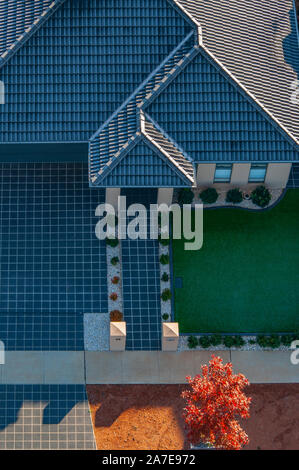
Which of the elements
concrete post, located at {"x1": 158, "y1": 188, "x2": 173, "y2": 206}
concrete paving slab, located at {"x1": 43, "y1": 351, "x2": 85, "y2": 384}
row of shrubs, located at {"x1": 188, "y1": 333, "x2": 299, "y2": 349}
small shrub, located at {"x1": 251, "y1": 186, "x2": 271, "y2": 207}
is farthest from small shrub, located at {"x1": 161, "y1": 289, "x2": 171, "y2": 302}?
small shrub, located at {"x1": 251, "y1": 186, "x2": 271, "y2": 207}

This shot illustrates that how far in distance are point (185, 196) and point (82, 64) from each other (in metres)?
12.1

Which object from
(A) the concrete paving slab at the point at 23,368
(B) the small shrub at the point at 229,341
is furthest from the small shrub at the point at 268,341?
(A) the concrete paving slab at the point at 23,368

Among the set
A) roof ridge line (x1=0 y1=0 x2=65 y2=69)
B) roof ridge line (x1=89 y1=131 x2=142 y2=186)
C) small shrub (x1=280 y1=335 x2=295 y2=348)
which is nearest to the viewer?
roof ridge line (x1=89 y1=131 x2=142 y2=186)

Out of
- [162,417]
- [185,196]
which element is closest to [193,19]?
[185,196]

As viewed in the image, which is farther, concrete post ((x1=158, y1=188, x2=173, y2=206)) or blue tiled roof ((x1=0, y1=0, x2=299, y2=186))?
concrete post ((x1=158, y1=188, x2=173, y2=206))

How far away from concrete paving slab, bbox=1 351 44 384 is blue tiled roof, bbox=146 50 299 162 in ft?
57.7

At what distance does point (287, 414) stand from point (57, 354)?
1610 cm

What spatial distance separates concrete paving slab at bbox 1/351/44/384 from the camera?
190ft

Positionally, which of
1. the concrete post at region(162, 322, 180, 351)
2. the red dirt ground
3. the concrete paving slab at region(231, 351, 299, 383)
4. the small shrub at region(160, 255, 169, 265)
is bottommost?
the red dirt ground

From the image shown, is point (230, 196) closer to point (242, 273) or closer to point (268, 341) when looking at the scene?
point (242, 273)

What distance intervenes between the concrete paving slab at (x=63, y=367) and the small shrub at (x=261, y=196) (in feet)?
56.0

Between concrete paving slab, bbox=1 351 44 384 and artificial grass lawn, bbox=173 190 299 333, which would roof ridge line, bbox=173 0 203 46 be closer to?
artificial grass lawn, bbox=173 190 299 333

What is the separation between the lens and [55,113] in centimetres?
5897
